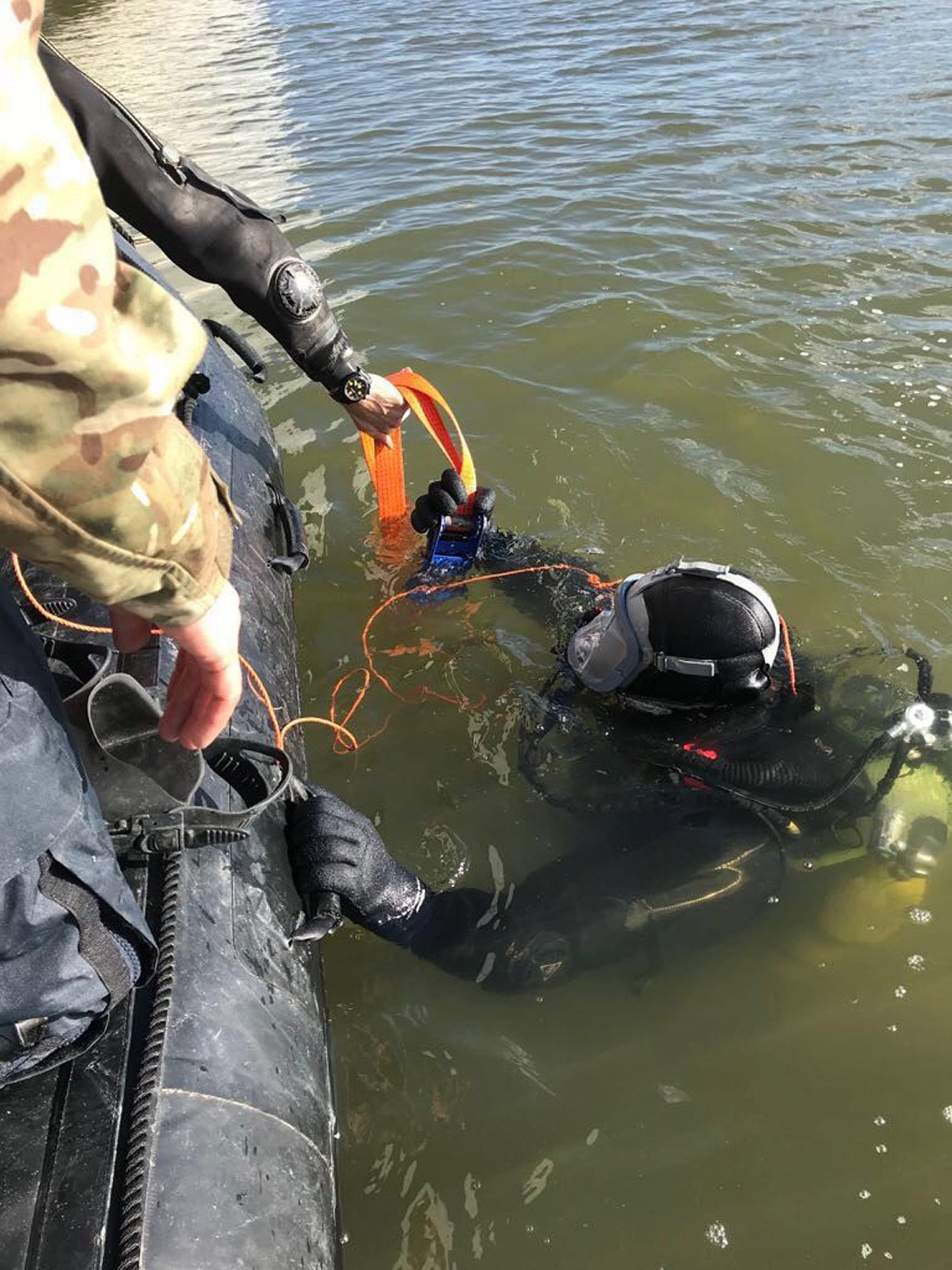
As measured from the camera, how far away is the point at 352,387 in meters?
3.29

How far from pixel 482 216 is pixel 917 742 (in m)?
A: 5.81

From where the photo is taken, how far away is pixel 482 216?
698cm

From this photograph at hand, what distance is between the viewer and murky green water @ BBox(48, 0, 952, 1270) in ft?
7.43

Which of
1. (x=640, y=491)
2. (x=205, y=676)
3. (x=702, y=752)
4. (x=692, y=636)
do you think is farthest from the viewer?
(x=640, y=491)

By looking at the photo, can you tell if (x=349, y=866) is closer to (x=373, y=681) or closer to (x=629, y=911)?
(x=629, y=911)

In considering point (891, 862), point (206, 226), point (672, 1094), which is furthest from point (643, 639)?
point (206, 226)

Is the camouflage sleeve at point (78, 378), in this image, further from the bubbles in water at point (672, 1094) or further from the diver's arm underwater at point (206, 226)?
the diver's arm underwater at point (206, 226)

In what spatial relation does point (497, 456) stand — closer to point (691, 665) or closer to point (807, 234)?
point (691, 665)

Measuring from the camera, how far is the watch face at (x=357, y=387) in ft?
10.8

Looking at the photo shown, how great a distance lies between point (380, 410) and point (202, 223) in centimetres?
86

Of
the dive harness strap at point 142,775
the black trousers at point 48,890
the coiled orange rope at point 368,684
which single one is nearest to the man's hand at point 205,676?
the black trousers at point 48,890

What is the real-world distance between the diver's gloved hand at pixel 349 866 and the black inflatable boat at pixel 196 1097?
56mm

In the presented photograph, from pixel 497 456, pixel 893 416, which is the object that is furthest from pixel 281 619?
Result: pixel 893 416

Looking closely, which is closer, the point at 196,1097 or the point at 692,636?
the point at 196,1097
